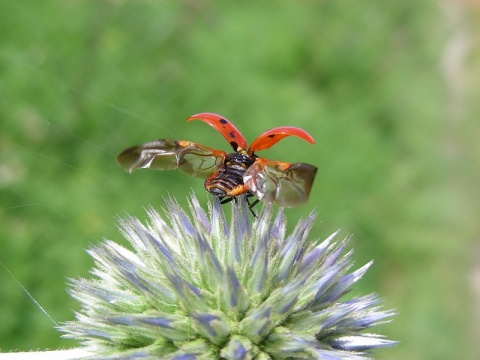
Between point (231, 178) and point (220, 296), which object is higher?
point (231, 178)

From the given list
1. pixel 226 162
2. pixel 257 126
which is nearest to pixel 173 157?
→ pixel 226 162

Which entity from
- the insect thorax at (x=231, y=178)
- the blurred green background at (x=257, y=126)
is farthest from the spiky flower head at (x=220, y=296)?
the blurred green background at (x=257, y=126)

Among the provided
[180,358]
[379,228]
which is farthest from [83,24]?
[180,358]

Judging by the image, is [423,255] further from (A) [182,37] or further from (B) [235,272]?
(B) [235,272]

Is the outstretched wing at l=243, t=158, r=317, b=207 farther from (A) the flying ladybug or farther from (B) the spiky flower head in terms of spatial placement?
(B) the spiky flower head

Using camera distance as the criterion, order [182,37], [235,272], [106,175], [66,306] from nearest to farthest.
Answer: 1. [235,272]
2. [66,306]
3. [106,175]
4. [182,37]

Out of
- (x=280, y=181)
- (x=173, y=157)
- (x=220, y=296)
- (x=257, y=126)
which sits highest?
(x=257, y=126)

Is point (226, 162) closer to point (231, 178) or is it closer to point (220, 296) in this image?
point (231, 178)
